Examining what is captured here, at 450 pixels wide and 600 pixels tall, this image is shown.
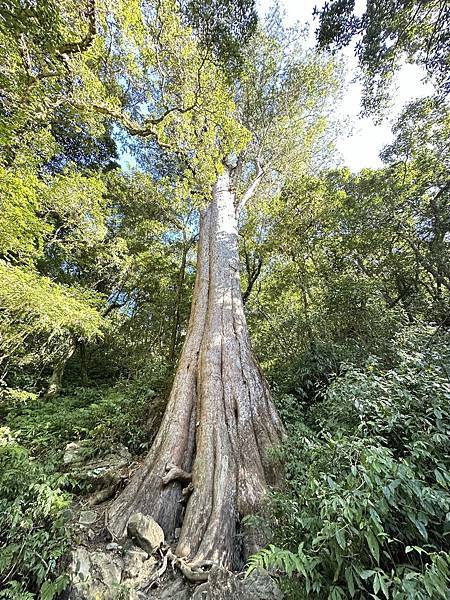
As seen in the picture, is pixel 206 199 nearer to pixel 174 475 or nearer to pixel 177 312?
pixel 177 312

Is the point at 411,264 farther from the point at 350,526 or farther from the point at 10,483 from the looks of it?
the point at 10,483

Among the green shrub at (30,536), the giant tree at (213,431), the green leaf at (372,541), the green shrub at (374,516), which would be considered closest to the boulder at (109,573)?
the green shrub at (30,536)

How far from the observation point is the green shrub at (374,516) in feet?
3.94

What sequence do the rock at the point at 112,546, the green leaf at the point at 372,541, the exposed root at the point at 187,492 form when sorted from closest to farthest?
the green leaf at the point at 372,541 → the rock at the point at 112,546 → the exposed root at the point at 187,492

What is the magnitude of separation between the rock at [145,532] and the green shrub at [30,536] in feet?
1.34

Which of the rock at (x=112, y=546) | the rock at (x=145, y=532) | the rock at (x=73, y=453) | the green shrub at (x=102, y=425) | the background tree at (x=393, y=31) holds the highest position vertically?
the background tree at (x=393, y=31)

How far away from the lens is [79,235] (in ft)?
18.7

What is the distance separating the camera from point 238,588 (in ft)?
4.97

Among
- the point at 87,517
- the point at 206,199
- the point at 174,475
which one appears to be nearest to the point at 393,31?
the point at 206,199

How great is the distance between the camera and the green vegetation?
153 centimetres

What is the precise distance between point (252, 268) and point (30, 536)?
6840mm

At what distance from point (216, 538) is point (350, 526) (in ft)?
3.57

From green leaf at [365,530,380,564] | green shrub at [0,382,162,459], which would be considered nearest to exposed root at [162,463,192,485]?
green shrub at [0,382,162,459]

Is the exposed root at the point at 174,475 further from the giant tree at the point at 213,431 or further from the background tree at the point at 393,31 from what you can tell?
the background tree at the point at 393,31
